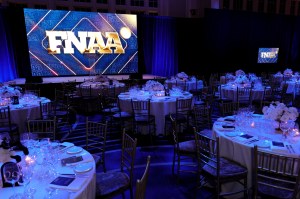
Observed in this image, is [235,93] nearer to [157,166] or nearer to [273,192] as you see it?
[157,166]

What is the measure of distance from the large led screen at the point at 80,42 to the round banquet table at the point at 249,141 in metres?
8.67

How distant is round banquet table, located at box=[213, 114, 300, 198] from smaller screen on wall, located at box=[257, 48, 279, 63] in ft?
36.1

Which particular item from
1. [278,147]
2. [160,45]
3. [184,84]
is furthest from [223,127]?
[160,45]

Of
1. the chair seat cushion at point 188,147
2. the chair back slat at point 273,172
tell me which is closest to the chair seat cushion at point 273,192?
the chair back slat at point 273,172

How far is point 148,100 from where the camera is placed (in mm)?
5180

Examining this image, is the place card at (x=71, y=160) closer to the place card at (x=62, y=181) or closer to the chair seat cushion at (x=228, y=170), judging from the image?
the place card at (x=62, y=181)

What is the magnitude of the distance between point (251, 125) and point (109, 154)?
2.58 metres

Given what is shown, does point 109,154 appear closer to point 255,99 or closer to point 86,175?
point 86,175

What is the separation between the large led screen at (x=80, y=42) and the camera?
33.9 ft

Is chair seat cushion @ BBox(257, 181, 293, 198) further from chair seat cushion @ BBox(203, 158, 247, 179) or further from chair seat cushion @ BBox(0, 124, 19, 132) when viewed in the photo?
chair seat cushion @ BBox(0, 124, 19, 132)

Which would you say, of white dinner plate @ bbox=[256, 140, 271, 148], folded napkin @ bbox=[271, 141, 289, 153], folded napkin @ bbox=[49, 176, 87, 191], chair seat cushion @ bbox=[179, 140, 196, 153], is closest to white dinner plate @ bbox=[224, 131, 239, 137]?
white dinner plate @ bbox=[256, 140, 271, 148]

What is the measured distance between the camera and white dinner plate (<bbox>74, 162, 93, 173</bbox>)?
2.36 meters

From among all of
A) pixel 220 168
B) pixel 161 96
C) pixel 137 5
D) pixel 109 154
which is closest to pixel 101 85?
pixel 161 96

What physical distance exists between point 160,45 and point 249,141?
10123 millimetres
